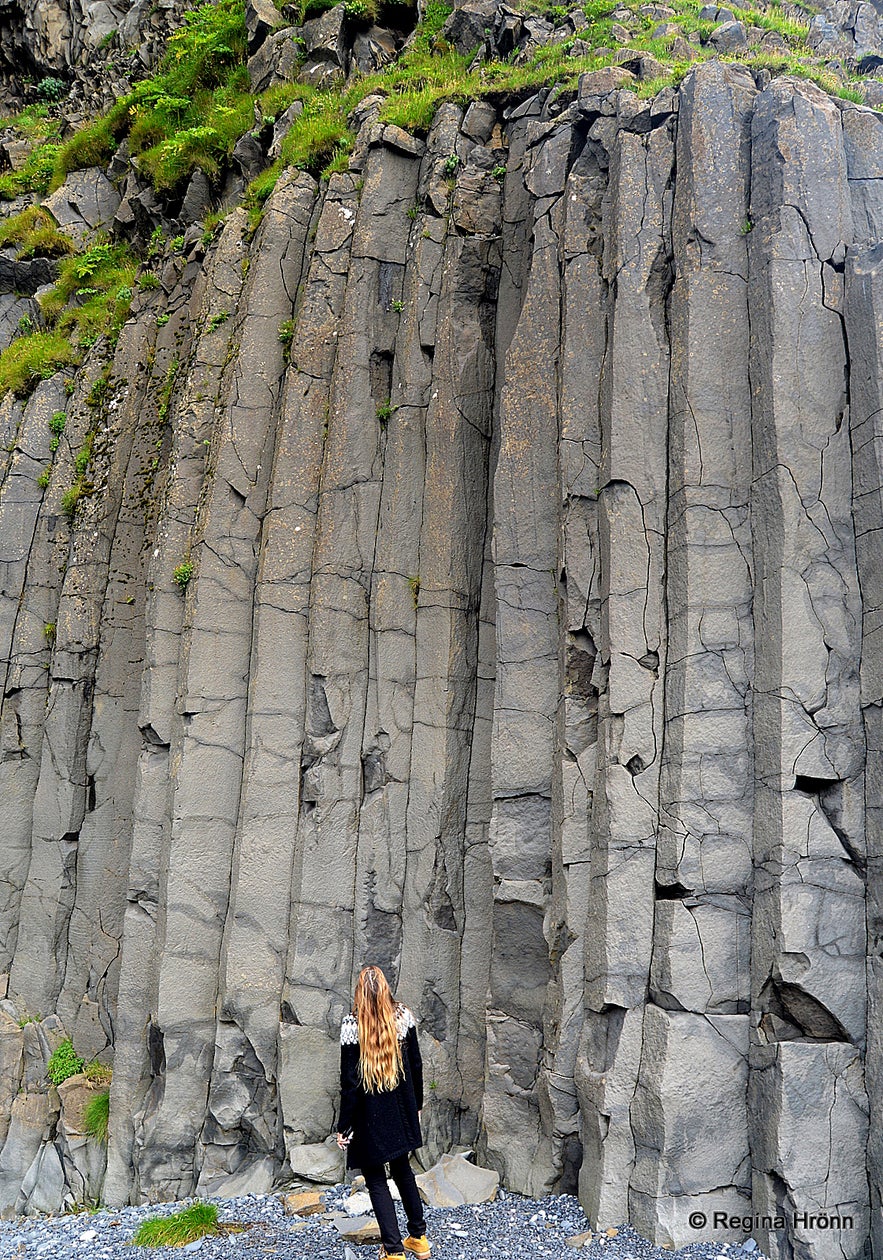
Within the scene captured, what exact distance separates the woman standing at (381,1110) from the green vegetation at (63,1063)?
17.8ft

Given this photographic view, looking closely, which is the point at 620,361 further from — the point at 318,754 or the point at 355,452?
the point at 318,754

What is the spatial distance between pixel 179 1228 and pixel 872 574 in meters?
7.63

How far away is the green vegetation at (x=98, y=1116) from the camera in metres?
9.72

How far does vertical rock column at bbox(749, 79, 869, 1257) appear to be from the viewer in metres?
6.69

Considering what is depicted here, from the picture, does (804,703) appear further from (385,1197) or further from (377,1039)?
(385,1197)

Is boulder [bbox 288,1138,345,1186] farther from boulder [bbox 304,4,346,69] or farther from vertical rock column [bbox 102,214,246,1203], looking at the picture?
boulder [bbox 304,4,346,69]

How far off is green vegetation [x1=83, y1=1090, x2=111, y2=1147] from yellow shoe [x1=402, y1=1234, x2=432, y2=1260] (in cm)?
461

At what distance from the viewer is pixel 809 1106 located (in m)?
6.68

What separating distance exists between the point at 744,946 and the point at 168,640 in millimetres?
6954

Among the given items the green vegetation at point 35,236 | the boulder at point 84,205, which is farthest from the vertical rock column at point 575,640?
the green vegetation at point 35,236

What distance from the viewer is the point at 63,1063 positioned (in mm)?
10430

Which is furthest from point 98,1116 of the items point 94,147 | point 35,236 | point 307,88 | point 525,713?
point 94,147

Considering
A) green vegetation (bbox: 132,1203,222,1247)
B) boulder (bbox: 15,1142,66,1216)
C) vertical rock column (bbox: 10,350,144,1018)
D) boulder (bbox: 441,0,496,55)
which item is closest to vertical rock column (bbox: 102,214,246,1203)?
boulder (bbox: 15,1142,66,1216)

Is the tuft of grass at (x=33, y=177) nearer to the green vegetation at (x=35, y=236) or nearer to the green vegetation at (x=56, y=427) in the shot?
the green vegetation at (x=35, y=236)
